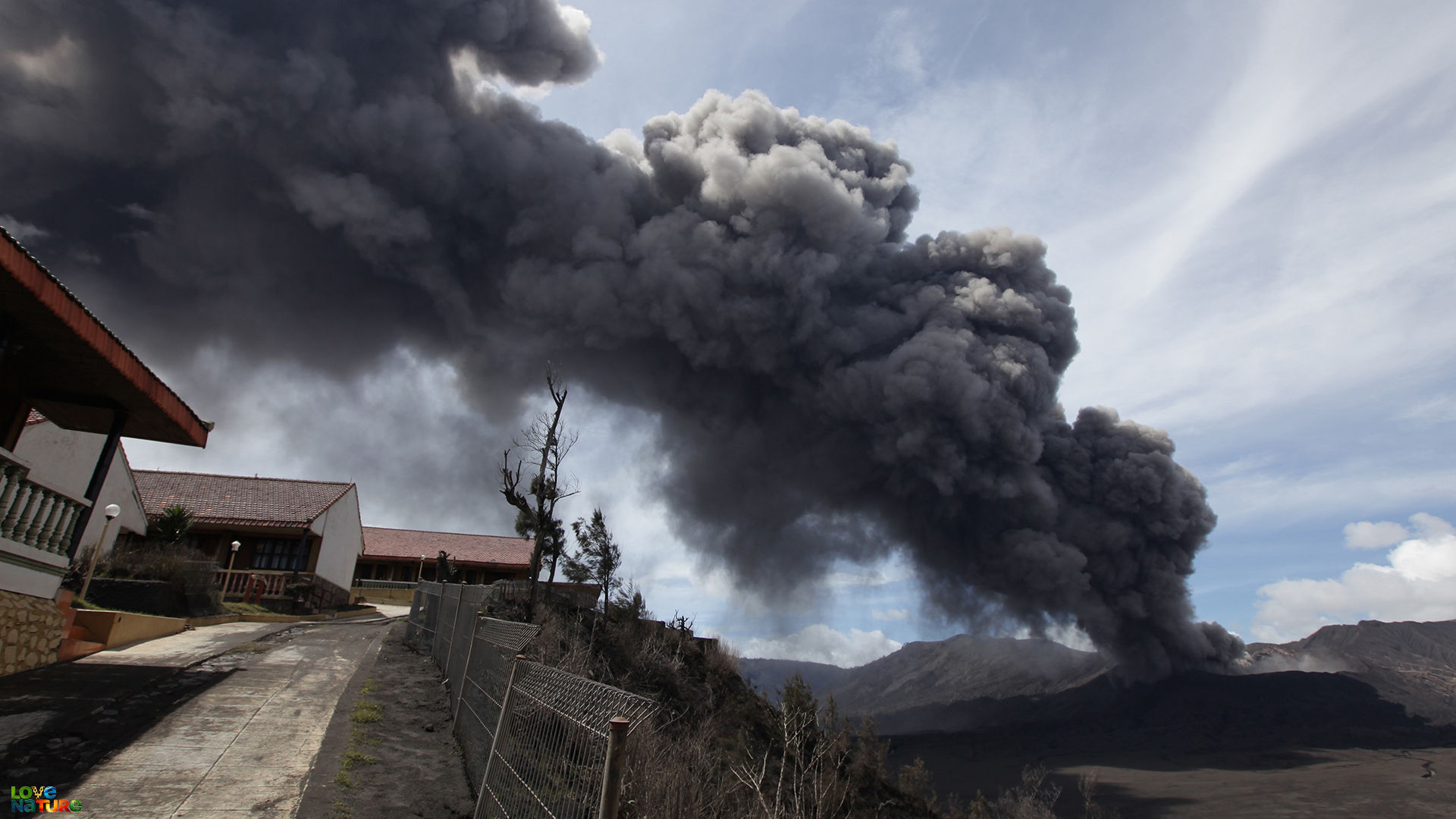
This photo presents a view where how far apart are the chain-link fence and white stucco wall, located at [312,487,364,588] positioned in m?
21.6

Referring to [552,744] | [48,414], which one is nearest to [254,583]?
[48,414]

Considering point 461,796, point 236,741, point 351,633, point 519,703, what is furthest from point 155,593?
point 519,703

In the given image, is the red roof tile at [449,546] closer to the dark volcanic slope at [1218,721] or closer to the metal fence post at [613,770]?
the metal fence post at [613,770]

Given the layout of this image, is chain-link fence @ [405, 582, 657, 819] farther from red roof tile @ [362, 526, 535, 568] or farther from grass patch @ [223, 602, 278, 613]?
red roof tile @ [362, 526, 535, 568]

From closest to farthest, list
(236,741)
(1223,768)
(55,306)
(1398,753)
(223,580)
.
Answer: (236,741), (55,306), (223,580), (1223,768), (1398,753)

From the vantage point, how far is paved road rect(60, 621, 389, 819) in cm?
405

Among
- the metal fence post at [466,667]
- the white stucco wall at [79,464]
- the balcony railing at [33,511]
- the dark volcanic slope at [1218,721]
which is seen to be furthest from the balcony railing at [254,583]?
the dark volcanic slope at [1218,721]

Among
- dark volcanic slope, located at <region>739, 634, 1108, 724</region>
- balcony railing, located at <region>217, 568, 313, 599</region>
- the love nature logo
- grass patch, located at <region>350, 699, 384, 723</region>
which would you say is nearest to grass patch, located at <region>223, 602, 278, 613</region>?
balcony railing, located at <region>217, 568, 313, 599</region>

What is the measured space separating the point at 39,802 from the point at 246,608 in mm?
16687

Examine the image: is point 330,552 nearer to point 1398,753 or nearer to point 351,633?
point 351,633

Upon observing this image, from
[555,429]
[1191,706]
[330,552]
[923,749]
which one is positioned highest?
[555,429]

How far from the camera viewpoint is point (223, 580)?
19.2 meters

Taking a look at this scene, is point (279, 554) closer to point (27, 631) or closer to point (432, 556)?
point (432, 556)

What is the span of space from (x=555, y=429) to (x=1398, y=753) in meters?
90.7
